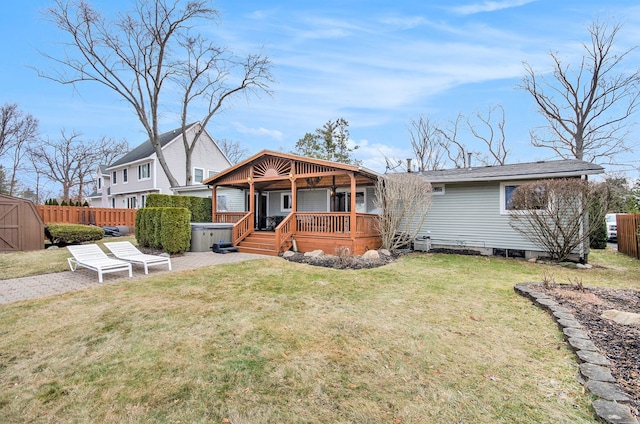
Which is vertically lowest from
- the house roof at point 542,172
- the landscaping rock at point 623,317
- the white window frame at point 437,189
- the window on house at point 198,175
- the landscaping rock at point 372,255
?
the landscaping rock at point 623,317

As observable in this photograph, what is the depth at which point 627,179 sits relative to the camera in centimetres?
1991

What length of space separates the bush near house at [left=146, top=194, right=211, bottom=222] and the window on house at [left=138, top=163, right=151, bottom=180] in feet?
36.2

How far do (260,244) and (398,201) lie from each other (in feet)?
17.1

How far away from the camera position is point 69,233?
11555mm

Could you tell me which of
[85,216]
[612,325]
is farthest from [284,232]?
[85,216]

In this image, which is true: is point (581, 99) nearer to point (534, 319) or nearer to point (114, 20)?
point (534, 319)

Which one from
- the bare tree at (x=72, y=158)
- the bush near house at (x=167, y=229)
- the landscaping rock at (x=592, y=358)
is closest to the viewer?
the landscaping rock at (x=592, y=358)

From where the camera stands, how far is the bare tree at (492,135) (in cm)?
2603

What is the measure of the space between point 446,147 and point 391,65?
15169 millimetres

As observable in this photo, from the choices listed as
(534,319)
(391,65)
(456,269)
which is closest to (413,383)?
(534,319)

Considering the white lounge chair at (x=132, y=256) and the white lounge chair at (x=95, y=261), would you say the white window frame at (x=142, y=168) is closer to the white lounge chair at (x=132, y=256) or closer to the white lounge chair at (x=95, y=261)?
the white lounge chair at (x=95, y=261)

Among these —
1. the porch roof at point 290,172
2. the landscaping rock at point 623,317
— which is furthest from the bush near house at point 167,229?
the landscaping rock at point 623,317

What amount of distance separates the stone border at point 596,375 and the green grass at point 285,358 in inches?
4.4

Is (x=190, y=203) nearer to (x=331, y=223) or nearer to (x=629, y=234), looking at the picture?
(x=331, y=223)
